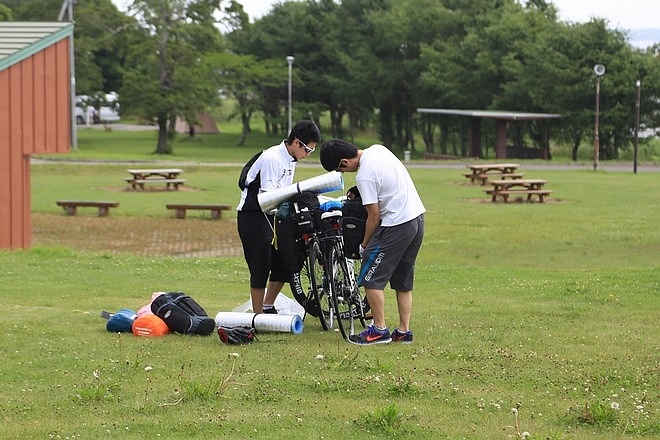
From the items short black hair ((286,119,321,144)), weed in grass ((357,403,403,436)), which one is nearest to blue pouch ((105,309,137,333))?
short black hair ((286,119,321,144))

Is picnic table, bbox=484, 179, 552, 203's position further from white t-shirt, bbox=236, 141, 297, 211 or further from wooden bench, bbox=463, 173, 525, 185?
white t-shirt, bbox=236, 141, 297, 211

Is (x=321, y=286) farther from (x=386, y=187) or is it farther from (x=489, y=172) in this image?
(x=489, y=172)

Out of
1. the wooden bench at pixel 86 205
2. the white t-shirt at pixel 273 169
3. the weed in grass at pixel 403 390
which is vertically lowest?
the wooden bench at pixel 86 205

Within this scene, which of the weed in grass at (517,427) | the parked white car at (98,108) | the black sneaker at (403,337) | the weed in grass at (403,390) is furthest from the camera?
the parked white car at (98,108)

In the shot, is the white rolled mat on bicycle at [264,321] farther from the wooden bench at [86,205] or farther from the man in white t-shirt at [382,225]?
the wooden bench at [86,205]

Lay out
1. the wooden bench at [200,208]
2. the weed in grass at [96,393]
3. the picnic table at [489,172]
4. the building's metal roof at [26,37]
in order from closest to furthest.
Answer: the weed in grass at [96,393] → the building's metal roof at [26,37] → the wooden bench at [200,208] → the picnic table at [489,172]

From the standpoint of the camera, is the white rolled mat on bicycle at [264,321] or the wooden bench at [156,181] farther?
the wooden bench at [156,181]

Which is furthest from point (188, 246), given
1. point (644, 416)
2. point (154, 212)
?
point (644, 416)

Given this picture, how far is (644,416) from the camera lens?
19.6 feet

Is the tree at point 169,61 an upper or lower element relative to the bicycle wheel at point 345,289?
upper

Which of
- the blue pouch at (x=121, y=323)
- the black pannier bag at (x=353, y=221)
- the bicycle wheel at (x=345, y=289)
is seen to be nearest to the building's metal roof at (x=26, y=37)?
the blue pouch at (x=121, y=323)

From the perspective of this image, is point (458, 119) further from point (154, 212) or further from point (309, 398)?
point (309, 398)

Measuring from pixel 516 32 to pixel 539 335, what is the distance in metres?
60.3

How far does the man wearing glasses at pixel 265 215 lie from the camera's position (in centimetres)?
879
